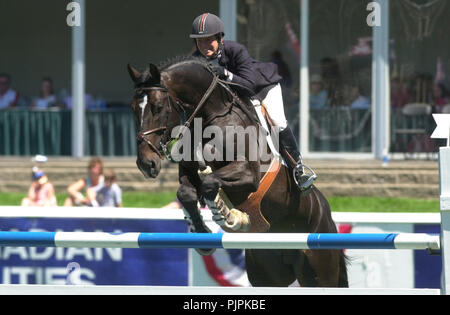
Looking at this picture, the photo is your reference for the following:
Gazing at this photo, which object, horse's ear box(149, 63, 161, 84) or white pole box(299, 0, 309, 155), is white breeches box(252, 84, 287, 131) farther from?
white pole box(299, 0, 309, 155)

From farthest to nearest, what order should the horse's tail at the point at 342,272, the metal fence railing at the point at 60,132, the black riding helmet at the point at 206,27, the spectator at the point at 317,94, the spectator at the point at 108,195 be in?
the metal fence railing at the point at 60,132 < the spectator at the point at 317,94 < the spectator at the point at 108,195 < the horse's tail at the point at 342,272 < the black riding helmet at the point at 206,27

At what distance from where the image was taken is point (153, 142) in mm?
5227

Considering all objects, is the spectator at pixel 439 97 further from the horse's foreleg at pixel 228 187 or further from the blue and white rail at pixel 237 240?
the blue and white rail at pixel 237 240

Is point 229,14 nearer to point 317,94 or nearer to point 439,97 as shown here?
point 317,94

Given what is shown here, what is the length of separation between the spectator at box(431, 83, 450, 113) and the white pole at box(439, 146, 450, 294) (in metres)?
Answer: 8.02

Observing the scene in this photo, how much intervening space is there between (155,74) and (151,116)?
0.27 meters

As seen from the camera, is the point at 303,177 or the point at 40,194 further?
the point at 40,194

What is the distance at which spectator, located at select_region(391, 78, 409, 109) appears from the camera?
39.7 feet

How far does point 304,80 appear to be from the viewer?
40.3 feet

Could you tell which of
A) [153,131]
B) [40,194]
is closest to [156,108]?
[153,131]

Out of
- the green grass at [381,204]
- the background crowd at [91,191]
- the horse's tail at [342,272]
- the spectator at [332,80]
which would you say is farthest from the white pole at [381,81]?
the horse's tail at [342,272]

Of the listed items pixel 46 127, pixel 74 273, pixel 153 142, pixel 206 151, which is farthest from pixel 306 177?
pixel 46 127

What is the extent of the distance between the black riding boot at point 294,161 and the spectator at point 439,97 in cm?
639

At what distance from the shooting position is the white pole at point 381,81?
39.0 ft
